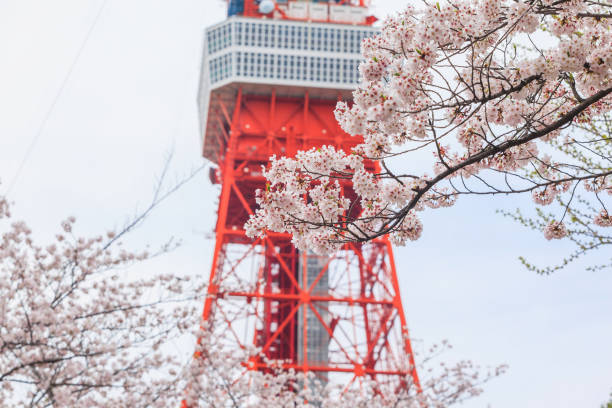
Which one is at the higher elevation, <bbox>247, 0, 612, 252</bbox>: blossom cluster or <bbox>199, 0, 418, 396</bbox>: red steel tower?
<bbox>199, 0, 418, 396</bbox>: red steel tower

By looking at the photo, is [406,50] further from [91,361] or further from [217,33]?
[217,33]

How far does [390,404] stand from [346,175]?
1133cm

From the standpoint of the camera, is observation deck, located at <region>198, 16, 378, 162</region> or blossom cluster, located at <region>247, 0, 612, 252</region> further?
observation deck, located at <region>198, 16, 378, 162</region>

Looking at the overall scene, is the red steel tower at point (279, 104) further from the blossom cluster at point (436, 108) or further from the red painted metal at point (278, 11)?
the blossom cluster at point (436, 108)

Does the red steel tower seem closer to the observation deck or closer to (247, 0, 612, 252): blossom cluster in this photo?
the observation deck

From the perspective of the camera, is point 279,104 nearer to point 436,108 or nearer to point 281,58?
point 281,58

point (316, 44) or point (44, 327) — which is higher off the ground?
point (316, 44)

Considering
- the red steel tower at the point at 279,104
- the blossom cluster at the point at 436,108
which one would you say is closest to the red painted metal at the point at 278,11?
the red steel tower at the point at 279,104

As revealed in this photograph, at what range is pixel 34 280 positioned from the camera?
6551 mm

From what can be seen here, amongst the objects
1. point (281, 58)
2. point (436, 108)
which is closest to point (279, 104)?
point (281, 58)

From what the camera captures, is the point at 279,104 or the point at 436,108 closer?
the point at 436,108

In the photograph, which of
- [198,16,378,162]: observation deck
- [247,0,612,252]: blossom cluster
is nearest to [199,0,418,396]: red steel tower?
[198,16,378,162]: observation deck

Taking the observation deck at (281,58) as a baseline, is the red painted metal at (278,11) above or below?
above

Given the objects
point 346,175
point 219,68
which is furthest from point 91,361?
point 219,68
